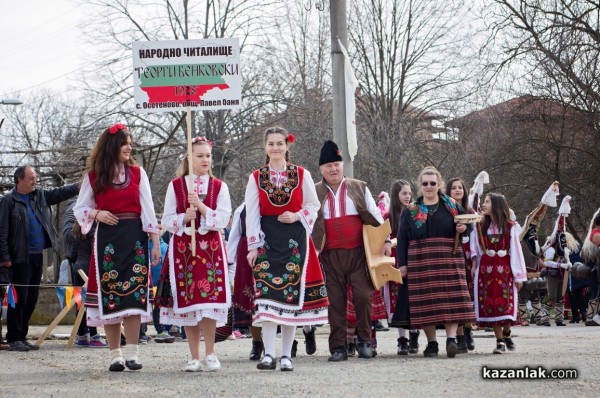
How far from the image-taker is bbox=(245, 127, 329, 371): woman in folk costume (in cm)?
891

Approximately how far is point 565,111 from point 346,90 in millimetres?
11540

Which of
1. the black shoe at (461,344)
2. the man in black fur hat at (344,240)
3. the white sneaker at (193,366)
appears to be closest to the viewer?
the white sneaker at (193,366)

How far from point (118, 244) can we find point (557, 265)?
458 inches

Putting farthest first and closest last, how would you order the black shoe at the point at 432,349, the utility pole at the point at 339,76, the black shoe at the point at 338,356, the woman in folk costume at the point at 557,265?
the woman in folk costume at the point at 557,265, the utility pole at the point at 339,76, the black shoe at the point at 432,349, the black shoe at the point at 338,356

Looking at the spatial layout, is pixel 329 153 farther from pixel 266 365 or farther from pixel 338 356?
pixel 266 365

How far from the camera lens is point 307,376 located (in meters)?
8.15

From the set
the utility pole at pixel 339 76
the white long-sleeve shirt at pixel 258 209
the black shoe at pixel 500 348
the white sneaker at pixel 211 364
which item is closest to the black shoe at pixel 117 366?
the white sneaker at pixel 211 364

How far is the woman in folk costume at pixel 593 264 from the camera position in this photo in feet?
55.6

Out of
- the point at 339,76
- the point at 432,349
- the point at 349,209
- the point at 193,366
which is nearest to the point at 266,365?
the point at 193,366

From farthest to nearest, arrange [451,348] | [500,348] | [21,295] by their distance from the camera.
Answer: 1. [21,295]
2. [500,348]
3. [451,348]

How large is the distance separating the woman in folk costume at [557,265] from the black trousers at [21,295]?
932 cm

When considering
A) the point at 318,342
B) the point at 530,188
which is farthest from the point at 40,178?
the point at 318,342

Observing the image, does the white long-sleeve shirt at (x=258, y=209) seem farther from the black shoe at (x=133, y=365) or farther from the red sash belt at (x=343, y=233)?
the black shoe at (x=133, y=365)

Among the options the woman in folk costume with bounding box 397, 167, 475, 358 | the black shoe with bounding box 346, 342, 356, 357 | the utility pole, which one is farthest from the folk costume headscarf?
the utility pole
